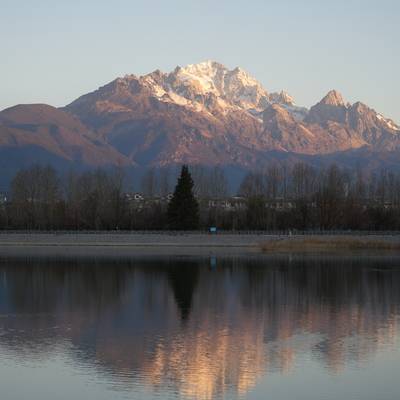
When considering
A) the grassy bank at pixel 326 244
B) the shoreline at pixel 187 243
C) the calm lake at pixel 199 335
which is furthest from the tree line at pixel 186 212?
the calm lake at pixel 199 335

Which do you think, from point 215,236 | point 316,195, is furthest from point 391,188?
point 215,236

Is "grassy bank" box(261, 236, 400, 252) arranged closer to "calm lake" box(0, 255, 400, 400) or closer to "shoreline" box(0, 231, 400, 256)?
"shoreline" box(0, 231, 400, 256)

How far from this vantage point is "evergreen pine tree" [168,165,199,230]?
8669 centimetres

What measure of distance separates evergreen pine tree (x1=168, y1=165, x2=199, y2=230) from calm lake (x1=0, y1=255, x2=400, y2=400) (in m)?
32.1

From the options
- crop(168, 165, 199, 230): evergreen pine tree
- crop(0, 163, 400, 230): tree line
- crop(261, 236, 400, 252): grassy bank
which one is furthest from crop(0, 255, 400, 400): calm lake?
crop(0, 163, 400, 230): tree line

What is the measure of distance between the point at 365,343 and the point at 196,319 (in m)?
7.58

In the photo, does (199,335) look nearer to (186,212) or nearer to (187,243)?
(187,243)

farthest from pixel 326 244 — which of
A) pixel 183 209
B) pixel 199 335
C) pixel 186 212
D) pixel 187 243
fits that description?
pixel 199 335

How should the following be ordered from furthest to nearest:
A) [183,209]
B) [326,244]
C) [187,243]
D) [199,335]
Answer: [183,209] < [187,243] < [326,244] < [199,335]

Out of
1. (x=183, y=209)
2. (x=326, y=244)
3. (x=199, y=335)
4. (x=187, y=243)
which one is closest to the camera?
(x=199, y=335)

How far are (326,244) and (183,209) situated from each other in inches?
601

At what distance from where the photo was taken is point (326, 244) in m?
78.2

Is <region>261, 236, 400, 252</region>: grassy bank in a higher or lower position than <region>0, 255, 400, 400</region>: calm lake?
higher

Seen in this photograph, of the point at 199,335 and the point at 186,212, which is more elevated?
the point at 186,212
